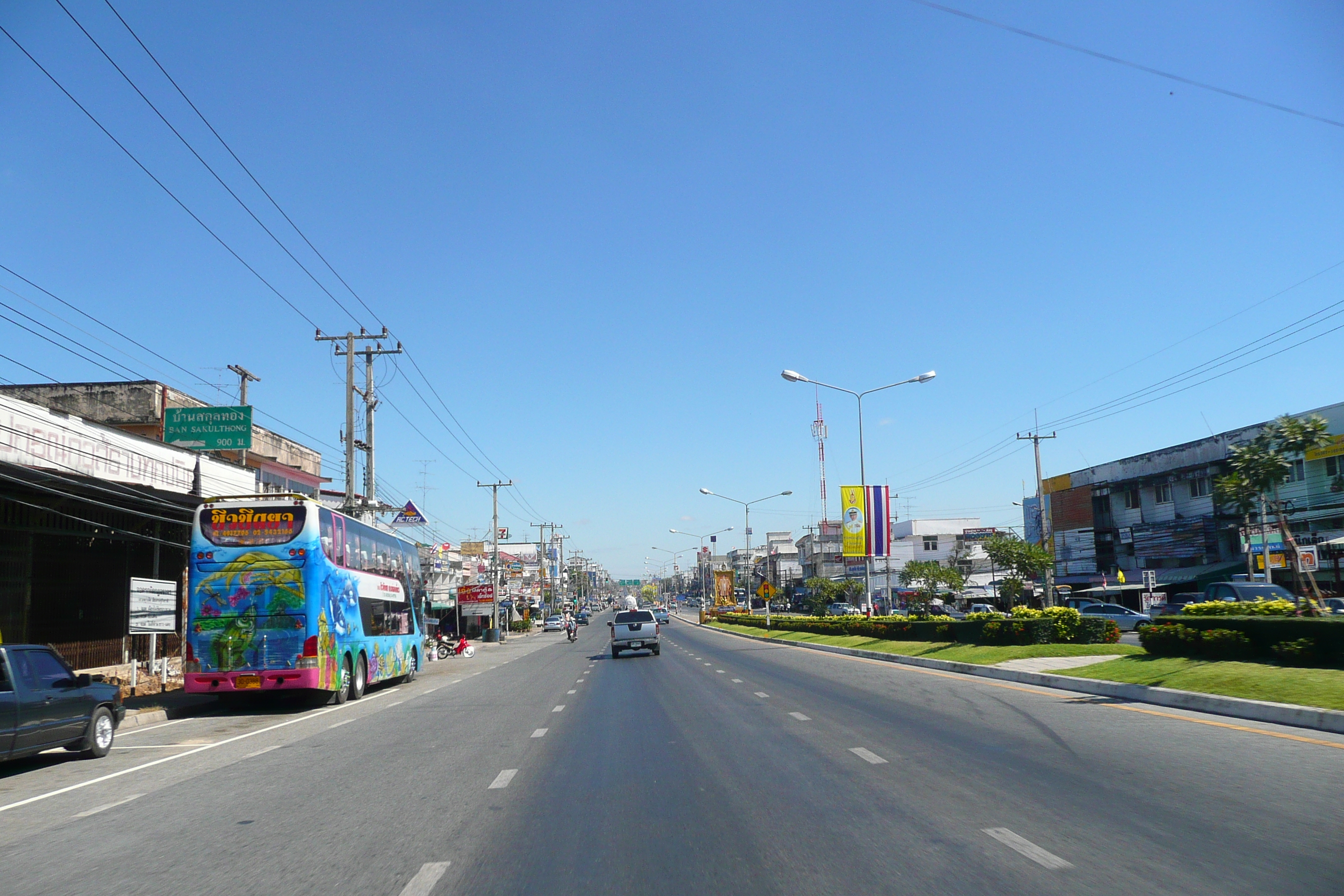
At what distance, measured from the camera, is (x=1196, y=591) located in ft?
177

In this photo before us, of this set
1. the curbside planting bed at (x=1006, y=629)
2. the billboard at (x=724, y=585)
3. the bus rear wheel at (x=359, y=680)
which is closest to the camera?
the bus rear wheel at (x=359, y=680)

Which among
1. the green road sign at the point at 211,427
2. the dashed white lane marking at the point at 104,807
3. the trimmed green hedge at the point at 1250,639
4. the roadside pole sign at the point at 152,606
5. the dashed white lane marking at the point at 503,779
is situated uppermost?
the green road sign at the point at 211,427

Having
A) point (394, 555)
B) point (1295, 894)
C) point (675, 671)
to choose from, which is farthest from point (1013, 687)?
point (394, 555)

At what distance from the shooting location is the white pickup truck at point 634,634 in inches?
1517

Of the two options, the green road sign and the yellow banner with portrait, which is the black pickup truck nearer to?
the green road sign

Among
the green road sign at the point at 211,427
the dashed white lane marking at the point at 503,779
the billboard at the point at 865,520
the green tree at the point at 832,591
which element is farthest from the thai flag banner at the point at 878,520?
the green tree at the point at 832,591

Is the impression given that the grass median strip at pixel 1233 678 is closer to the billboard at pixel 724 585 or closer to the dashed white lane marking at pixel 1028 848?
the dashed white lane marking at pixel 1028 848

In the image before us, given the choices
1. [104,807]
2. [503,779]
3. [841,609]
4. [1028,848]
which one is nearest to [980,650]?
[503,779]

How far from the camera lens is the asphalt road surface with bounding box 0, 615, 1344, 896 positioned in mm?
6168

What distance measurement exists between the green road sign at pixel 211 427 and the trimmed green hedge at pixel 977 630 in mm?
22926

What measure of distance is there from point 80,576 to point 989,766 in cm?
2616

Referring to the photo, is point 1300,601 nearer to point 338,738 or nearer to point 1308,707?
point 1308,707

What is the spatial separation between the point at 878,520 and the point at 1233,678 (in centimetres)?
2168

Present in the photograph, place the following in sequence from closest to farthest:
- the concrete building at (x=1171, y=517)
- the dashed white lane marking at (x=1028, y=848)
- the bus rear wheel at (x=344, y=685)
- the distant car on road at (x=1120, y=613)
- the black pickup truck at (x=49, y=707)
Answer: the dashed white lane marking at (x=1028, y=848)
the black pickup truck at (x=49, y=707)
the bus rear wheel at (x=344, y=685)
the distant car on road at (x=1120, y=613)
the concrete building at (x=1171, y=517)
